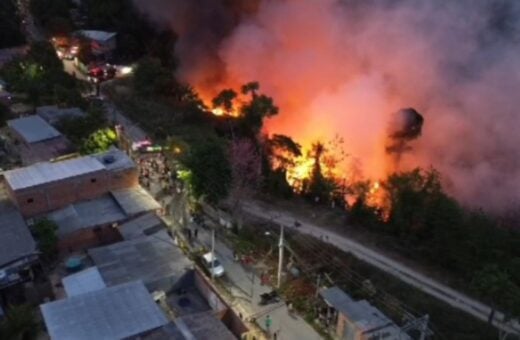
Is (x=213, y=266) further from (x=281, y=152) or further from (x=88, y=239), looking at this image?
(x=281, y=152)

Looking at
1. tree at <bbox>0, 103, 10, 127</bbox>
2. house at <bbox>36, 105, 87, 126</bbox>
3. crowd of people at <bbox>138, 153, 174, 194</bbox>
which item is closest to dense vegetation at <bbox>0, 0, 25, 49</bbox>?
tree at <bbox>0, 103, 10, 127</bbox>

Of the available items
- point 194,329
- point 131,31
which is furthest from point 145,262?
point 131,31

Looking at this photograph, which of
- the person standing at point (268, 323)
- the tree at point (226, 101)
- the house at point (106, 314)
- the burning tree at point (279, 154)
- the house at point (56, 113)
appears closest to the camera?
the house at point (106, 314)

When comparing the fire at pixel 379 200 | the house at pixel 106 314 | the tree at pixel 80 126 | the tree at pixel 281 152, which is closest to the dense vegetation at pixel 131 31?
the tree at pixel 80 126

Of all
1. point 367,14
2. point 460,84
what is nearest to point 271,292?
point 460,84

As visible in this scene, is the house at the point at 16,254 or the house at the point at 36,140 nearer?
the house at the point at 16,254

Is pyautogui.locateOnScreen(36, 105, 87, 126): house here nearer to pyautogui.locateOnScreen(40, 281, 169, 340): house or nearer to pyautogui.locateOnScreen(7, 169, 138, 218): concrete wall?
pyautogui.locateOnScreen(7, 169, 138, 218): concrete wall

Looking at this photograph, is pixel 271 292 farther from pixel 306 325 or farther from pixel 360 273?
pixel 360 273

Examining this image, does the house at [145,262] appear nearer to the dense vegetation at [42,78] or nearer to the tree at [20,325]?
the tree at [20,325]
